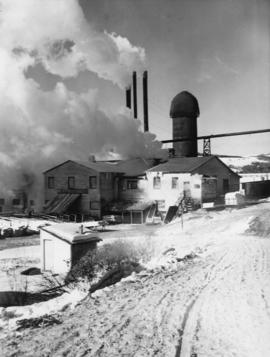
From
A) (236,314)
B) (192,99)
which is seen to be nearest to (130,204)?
(192,99)

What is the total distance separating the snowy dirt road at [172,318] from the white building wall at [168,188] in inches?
953

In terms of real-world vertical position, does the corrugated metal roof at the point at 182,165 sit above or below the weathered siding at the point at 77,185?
above

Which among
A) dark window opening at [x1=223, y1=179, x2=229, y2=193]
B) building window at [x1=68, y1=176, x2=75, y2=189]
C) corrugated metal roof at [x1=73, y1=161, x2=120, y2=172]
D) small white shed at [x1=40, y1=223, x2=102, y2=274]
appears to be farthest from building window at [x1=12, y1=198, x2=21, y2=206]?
small white shed at [x1=40, y1=223, x2=102, y2=274]

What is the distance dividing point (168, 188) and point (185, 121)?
1451 centimetres

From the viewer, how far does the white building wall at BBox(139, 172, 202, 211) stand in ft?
124

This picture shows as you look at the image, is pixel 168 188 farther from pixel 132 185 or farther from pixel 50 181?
pixel 50 181

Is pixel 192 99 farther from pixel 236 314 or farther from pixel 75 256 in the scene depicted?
pixel 236 314

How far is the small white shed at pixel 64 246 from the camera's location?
17.0 m

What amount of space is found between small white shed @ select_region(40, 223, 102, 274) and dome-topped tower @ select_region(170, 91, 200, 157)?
110 ft

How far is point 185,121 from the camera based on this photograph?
50.4m

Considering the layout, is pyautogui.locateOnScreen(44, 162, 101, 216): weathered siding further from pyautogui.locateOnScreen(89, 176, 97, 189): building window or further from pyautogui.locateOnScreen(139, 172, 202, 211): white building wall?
pyautogui.locateOnScreen(139, 172, 202, 211): white building wall

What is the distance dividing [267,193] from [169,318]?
35856mm

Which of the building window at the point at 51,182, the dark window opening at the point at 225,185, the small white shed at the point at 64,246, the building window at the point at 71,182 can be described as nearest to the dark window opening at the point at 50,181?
the building window at the point at 51,182

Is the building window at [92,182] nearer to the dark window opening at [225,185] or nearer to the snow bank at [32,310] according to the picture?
the dark window opening at [225,185]
